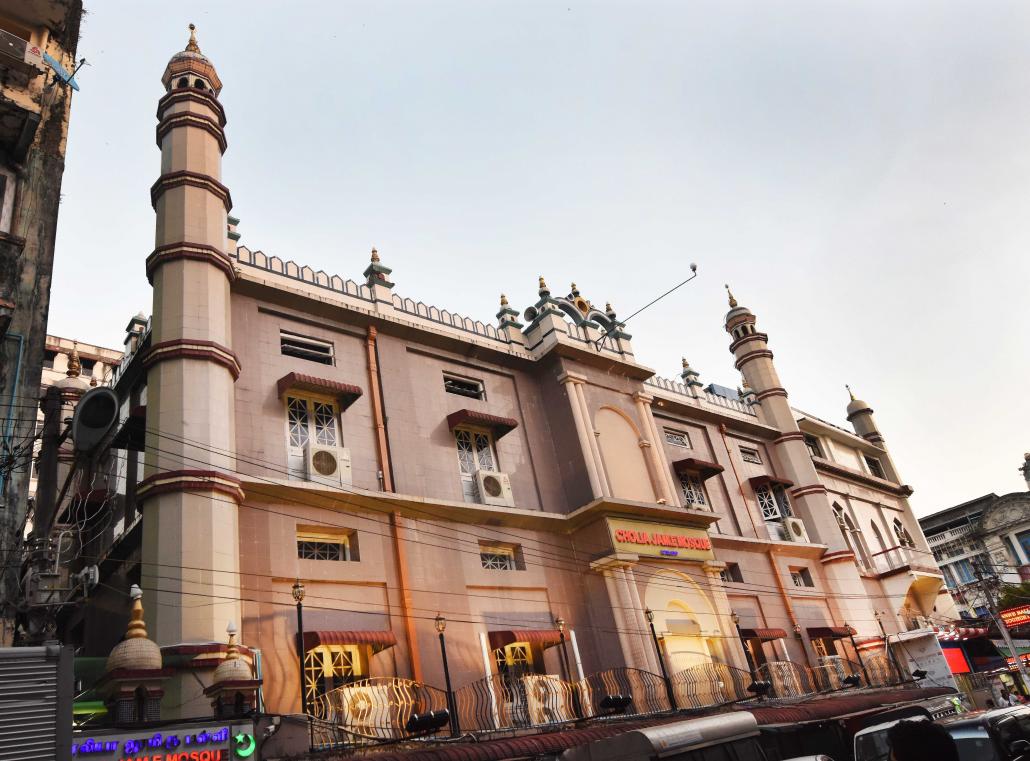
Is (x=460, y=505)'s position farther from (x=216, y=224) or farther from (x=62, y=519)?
(x=62, y=519)

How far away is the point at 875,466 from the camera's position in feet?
128

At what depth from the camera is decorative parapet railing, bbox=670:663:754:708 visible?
18.6 metres

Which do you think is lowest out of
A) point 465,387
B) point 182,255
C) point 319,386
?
point 319,386

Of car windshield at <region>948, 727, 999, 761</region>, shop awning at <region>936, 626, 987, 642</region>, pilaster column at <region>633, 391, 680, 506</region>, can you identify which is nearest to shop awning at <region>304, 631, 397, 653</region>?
car windshield at <region>948, 727, 999, 761</region>

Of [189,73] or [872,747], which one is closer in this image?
[872,747]

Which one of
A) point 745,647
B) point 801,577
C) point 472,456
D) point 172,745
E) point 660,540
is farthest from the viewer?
point 801,577

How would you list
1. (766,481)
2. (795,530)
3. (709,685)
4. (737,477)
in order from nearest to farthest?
(709,685) < (795,530) < (737,477) < (766,481)

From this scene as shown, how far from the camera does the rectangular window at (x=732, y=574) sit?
2522cm

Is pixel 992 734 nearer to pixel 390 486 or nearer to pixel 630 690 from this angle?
pixel 630 690

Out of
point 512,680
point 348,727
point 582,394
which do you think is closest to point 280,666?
point 348,727

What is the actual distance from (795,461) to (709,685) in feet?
45.0

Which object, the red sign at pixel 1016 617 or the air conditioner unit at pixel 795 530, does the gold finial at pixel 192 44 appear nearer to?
the air conditioner unit at pixel 795 530

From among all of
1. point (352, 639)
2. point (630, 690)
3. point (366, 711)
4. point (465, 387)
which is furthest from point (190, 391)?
point (630, 690)

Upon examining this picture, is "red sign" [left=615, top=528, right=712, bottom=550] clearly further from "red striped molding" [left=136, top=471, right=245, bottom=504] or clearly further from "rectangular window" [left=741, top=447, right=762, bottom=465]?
"red striped molding" [left=136, top=471, right=245, bottom=504]
